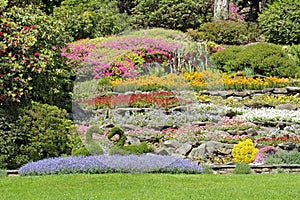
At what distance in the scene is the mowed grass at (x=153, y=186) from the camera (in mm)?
8070

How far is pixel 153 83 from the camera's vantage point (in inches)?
290

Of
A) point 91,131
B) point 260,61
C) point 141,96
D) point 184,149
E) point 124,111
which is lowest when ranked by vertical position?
point 184,149

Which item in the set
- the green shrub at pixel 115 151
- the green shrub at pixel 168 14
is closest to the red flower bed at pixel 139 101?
the green shrub at pixel 115 151

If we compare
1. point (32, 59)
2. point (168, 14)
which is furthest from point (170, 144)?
point (168, 14)

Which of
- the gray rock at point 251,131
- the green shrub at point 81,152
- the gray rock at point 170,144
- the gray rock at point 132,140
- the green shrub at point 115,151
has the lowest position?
the green shrub at point 81,152

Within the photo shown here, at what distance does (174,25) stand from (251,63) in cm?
859

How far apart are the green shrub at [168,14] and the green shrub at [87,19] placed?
1.11m

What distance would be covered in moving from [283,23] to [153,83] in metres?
15.2

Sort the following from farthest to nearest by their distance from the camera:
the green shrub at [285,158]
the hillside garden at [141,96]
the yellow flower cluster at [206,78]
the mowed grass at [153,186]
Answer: the green shrub at [285,158]
the mowed grass at [153,186]
the yellow flower cluster at [206,78]
the hillside garden at [141,96]

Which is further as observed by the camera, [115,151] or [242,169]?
[242,169]

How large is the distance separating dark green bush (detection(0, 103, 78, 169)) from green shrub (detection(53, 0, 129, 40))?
8.96 m

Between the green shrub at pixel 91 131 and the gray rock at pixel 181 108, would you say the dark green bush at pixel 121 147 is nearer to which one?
the green shrub at pixel 91 131

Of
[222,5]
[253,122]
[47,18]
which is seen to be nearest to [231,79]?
[253,122]

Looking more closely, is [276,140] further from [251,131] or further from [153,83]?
[153,83]
